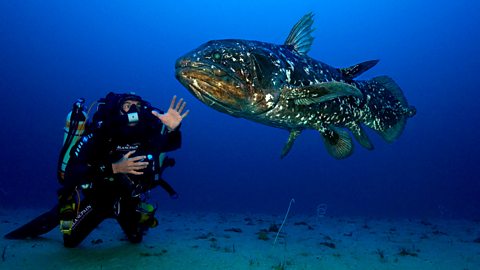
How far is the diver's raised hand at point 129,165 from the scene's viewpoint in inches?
192

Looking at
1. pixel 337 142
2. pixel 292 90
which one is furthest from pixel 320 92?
pixel 337 142

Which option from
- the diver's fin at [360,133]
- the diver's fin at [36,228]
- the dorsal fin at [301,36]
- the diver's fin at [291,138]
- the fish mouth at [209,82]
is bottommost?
the diver's fin at [36,228]

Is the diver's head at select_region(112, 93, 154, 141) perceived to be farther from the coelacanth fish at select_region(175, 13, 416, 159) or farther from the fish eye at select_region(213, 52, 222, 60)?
the fish eye at select_region(213, 52, 222, 60)

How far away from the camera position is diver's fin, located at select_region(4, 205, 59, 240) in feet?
A: 20.8

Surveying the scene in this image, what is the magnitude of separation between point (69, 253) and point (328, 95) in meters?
4.88

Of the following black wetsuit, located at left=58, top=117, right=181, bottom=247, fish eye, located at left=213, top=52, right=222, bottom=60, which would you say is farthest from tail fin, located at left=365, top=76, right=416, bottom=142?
black wetsuit, located at left=58, top=117, right=181, bottom=247

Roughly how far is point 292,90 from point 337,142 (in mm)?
1324

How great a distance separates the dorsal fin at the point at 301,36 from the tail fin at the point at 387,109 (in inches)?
53.7

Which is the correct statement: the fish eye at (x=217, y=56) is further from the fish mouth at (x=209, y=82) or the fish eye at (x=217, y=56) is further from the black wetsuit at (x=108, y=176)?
the black wetsuit at (x=108, y=176)

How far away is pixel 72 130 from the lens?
5297mm

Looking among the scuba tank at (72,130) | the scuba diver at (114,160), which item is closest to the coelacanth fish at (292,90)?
the scuba diver at (114,160)

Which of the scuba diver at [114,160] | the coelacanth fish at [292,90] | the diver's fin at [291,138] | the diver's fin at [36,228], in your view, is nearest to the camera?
the coelacanth fish at [292,90]

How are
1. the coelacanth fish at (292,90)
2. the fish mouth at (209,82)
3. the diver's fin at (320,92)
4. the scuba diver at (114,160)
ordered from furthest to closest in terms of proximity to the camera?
the scuba diver at (114,160) < the diver's fin at (320,92) < the coelacanth fish at (292,90) < the fish mouth at (209,82)

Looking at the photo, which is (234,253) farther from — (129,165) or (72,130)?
(72,130)
